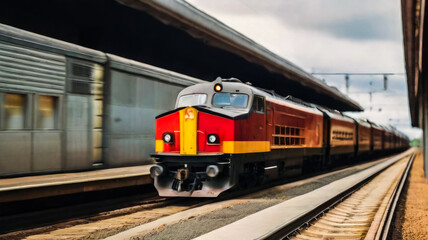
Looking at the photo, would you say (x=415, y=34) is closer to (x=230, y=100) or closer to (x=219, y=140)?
(x=230, y=100)

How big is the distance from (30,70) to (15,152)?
1.86m

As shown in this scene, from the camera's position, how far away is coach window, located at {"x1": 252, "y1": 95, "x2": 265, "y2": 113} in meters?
10.9

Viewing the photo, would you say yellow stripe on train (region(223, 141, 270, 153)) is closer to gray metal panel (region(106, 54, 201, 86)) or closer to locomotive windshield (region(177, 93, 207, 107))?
locomotive windshield (region(177, 93, 207, 107))

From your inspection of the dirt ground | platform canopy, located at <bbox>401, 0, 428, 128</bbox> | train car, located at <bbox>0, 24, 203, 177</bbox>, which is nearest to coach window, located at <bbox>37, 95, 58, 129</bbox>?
train car, located at <bbox>0, 24, 203, 177</bbox>

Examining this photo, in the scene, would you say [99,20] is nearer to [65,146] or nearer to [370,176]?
[65,146]

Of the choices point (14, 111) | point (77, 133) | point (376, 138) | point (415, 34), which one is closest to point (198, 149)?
point (77, 133)

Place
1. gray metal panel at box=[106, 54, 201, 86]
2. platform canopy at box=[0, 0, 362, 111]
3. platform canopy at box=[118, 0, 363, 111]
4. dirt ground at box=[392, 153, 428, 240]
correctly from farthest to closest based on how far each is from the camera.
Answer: gray metal panel at box=[106, 54, 201, 86] < platform canopy at box=[118, 0, 363, 111] < platform canopy at box=[0, 0, 362, 111] < dirt ground at box=[392, 153, 428, 240]

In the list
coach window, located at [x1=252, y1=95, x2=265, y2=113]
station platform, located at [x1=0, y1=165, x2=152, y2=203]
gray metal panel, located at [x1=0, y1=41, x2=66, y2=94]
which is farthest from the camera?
coach window, located at [x1=252, y1=95, x2=265, y2=113]

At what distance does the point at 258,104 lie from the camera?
36.6ft

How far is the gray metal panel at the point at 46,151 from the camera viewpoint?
31.7 ft

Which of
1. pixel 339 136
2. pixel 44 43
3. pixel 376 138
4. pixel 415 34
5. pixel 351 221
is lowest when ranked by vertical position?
pixel 351 221

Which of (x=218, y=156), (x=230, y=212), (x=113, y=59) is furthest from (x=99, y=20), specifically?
(x=230, y=212)

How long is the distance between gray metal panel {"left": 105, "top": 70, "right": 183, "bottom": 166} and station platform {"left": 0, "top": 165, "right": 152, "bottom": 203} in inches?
82.5

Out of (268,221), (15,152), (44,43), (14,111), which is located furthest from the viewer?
(44,43)
